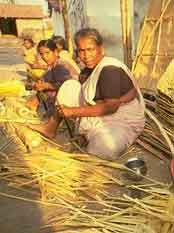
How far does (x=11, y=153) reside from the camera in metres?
3.51

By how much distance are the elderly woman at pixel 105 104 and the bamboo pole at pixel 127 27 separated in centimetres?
268

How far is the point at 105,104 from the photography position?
319 cm

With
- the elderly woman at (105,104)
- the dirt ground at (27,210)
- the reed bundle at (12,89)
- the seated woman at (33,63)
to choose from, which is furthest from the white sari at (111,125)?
the reed bundle at (12,89)

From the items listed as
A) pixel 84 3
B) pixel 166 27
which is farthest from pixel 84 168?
pixel 84 3

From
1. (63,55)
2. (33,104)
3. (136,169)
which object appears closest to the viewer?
(136,169)

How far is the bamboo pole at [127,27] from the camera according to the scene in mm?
5855

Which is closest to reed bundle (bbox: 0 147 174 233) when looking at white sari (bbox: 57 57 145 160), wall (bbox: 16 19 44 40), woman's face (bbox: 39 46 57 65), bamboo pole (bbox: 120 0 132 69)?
white sari (bbox: 57 57 145 160)

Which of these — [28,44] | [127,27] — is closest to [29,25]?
[28,44]

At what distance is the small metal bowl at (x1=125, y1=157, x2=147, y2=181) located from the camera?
9.09 ft

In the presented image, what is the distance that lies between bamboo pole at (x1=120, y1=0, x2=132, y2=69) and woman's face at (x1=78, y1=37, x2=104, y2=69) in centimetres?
284

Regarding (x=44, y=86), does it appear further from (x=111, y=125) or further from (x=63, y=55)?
(x=111, y=125)

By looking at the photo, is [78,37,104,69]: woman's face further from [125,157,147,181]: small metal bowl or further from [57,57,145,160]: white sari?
[125,157,147,181]: small metal bowl

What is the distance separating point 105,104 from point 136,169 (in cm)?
58

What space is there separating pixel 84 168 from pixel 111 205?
20.1 inches
